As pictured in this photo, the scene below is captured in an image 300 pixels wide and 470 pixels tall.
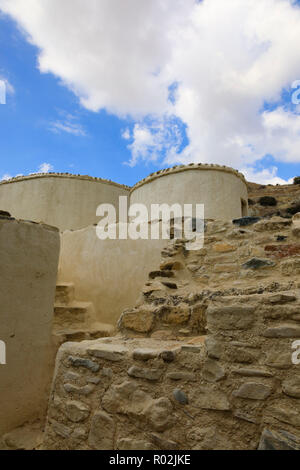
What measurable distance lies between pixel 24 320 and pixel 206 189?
19.7 ft

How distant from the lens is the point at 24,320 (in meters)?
2.83

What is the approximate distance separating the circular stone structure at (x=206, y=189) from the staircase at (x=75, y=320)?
4306 mm

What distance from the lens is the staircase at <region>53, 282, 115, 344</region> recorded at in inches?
145

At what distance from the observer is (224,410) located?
4.80ft

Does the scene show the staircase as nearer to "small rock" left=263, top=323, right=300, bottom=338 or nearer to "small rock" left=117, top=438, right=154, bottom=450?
"small rock" left=117, top=438, right=154, bottom=450

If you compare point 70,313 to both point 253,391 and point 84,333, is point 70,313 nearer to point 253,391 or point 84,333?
point 84,333

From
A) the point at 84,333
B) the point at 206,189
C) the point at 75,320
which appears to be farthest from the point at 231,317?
the point at 206,189

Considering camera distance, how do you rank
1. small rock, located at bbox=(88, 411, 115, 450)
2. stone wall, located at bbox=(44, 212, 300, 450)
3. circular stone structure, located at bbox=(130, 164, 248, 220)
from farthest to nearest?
1. circular stone structure, located at bbox=(130, 164, 248, 220)
2. small rock, located at bbox=(88, 411, 115, 450)
3. stone wall, located at bbox=(44, 212, 300, 450)

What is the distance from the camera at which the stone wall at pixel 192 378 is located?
141cm

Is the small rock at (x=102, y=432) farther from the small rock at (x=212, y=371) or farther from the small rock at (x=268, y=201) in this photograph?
the small rock at (x=268, y=201)

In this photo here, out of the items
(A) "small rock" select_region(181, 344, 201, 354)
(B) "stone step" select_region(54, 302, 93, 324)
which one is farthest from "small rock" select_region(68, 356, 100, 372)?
(B) "stone step" select_region(54, 302, 93, 324)

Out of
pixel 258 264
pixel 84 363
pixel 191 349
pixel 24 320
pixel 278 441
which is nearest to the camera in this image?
pixel 278 441

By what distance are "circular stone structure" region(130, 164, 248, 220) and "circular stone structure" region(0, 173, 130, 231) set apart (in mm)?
2701
